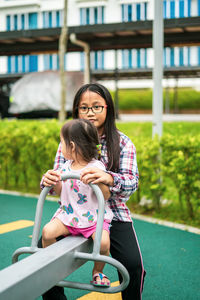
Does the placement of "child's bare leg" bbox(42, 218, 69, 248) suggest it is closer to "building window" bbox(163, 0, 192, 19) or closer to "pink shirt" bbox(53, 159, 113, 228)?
"pink shirt" bbox(53, 159, 113, 228)

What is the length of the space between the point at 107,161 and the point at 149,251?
6.28 feet

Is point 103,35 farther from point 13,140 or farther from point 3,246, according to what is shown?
point 3,246

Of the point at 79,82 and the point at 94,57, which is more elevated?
the point at 94,57

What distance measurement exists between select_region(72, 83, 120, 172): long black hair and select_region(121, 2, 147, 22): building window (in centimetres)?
2335

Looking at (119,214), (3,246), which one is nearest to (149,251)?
(3,246)

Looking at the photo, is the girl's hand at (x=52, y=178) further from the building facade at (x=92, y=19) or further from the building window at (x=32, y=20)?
the building window at (x=32, y=20)

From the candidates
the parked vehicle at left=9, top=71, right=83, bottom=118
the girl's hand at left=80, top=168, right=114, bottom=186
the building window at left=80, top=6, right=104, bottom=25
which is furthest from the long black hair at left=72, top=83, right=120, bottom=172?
the building window at left=80, top=6, right=104, bottom=25

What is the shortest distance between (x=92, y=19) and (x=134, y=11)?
8.66ft

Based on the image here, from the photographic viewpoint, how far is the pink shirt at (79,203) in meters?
2.31

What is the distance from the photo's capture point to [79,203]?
2.32 meters

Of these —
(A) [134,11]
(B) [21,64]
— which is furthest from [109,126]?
(A) [134,11]

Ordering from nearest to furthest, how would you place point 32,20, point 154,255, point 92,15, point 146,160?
point 154,255, point 146,160, point 92,15, point 32,20

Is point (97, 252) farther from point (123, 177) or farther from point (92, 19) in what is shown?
point (92, 19)

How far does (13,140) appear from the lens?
743 centimetres
